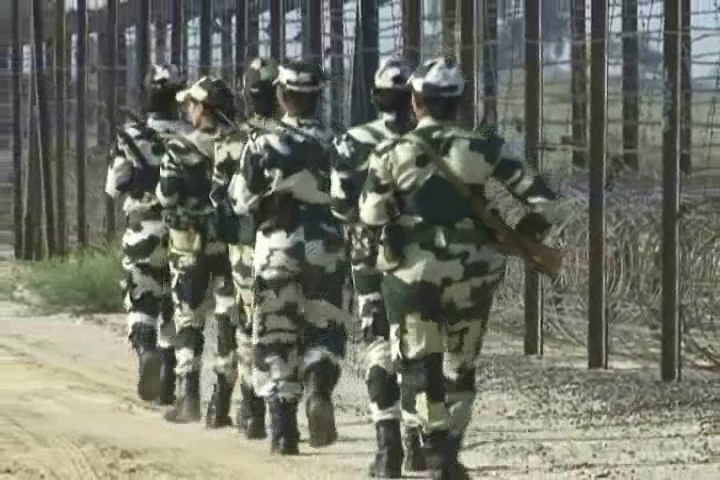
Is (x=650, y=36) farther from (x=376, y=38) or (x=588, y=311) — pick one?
(x=376, y=38)

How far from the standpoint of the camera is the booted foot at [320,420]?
991 cm

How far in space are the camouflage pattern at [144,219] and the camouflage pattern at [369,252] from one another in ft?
7.76

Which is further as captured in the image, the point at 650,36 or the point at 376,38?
the point at 376,38

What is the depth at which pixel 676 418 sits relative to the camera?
1100 cm

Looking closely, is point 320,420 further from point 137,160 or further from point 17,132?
point 17,132

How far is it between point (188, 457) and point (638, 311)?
179 inches

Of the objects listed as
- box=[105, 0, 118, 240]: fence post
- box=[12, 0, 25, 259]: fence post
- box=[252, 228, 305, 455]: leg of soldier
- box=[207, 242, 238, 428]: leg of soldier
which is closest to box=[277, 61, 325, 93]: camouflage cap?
box=[252, 228, 305, 455]: leg of soldier

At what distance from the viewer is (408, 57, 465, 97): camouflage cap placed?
805 centimetres

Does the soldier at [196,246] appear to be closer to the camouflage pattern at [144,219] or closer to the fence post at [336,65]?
the camouflage pattern at [144,219]

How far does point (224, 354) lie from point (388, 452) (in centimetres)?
213

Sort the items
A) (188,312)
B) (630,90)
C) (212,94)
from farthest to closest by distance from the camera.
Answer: (630,90) < (188,312) < (212,94)

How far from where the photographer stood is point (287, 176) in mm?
9617

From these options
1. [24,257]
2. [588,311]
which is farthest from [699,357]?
[24,257]

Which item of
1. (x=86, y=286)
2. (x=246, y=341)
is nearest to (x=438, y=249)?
(x=246, y=341)
